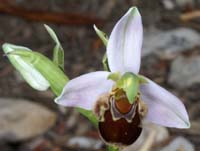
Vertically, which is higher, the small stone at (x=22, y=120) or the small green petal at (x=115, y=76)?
the small green petal at (x=115, y=76)

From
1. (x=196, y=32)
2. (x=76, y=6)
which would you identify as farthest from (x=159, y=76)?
(x=76, y=6)

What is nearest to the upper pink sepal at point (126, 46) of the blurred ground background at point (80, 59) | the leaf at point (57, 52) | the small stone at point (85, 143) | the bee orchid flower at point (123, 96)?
the bee orchid flower at point (123, 96)

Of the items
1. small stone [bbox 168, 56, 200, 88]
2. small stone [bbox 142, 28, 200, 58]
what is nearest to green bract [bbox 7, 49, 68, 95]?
small stone [bbox 168, 56, 200, 88]

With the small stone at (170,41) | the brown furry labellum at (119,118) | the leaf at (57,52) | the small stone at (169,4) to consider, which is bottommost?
the small stone at (169,4)

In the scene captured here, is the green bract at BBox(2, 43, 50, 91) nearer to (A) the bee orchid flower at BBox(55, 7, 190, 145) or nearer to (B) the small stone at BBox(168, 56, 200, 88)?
(A) the bee orchid flower at BBox(55, 7, 190, 145)

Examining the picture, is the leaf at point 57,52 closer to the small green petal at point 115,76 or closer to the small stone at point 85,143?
the small green petal at point 115,76

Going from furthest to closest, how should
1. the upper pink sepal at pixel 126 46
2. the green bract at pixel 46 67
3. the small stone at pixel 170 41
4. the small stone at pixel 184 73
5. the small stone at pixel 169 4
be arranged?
the small stone at pixel 169 4 < the small stone at pixel 170 41 < the small stone at pixel 184 73 < the green bract at pixel 46 67 < the upper pink sepal at pixel 126 46

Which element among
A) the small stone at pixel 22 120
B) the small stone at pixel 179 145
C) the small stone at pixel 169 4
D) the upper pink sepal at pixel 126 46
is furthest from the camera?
the small stone at pixel 169 4
